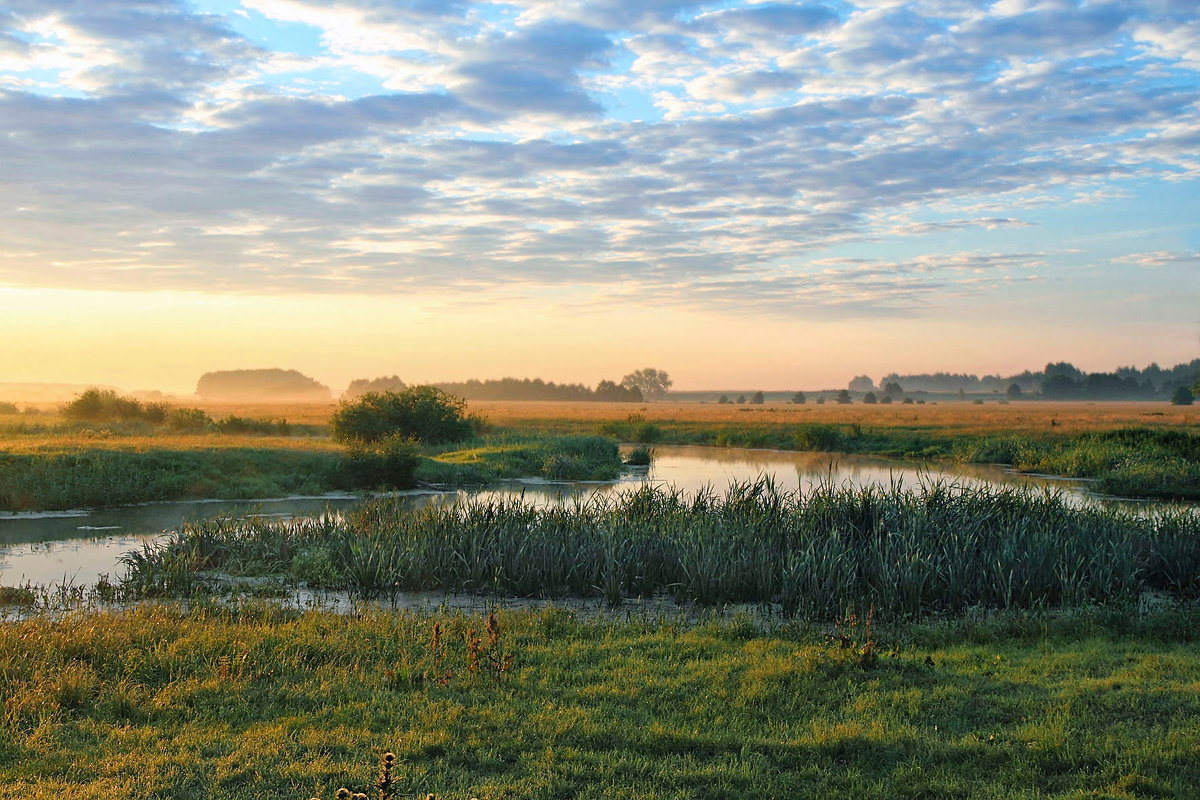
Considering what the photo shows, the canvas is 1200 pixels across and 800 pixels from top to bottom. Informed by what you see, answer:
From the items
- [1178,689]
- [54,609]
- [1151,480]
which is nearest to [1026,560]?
[1178,689]

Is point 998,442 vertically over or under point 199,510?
over

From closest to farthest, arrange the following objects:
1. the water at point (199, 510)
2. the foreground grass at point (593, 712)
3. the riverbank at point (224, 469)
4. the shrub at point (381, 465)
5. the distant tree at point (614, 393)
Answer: the foreground grass at point (593, 712), the water at point (199, 510), the riverbank at point (224, 469), the shrub at point (381, 465), the distant tree at point (614, 393)

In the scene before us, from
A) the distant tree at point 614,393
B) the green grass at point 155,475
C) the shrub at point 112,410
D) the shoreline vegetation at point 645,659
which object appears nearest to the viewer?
the shoreline vegetation at point 645,659

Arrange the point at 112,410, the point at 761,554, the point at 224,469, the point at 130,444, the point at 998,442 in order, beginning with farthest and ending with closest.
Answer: the point at 112,410 < the point at 998,442 < the point at 130,444 < the point at 224,469 < the point at 761,554

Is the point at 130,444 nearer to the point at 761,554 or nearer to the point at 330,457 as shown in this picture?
the point at 330,457

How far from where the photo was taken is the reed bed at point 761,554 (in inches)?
466

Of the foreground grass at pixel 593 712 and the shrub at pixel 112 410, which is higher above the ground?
the shrub at pixel 112 410

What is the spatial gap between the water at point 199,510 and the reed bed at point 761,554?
3.69ft

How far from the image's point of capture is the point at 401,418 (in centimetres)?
4169

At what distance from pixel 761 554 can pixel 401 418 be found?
31457 mm

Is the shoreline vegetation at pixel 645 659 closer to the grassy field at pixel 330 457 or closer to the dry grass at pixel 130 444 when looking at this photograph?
the grassy field at pixel 330 457

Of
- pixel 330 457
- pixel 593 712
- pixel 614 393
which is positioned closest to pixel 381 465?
pixel 330 457

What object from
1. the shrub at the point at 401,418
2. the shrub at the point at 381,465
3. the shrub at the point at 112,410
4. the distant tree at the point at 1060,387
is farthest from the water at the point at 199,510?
the distant tree at the point at 1060,387

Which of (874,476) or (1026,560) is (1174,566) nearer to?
(1026,560)
